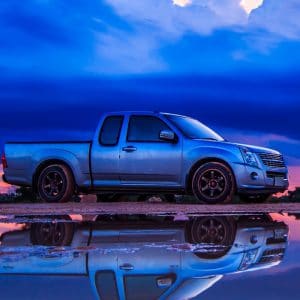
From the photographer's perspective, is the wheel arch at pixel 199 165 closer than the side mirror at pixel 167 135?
Yes

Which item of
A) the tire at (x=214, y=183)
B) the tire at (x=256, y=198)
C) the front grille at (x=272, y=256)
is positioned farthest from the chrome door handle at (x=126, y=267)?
the tire at (x=256, y=198)

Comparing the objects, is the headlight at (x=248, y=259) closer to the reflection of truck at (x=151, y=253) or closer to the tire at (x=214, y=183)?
the reflection of truck at (x=151, y=253)

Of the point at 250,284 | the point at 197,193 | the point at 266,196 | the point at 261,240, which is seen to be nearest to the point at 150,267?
the point at 250,284

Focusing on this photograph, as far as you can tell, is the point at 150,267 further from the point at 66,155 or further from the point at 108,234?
the point at 66,155

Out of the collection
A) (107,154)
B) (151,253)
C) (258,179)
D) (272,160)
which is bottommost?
(151,253)

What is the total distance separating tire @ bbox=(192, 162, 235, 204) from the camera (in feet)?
47.7

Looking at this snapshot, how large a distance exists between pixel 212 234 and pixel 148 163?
7.29 m

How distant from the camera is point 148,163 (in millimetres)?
15234

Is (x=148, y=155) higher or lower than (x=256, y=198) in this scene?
higher

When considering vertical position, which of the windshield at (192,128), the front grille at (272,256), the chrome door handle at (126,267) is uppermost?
the windshield at (192,128)

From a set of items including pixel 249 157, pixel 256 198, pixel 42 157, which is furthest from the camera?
pixel 256 198

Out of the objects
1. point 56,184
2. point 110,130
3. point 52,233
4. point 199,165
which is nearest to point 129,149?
point 110,130

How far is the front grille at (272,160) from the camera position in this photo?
600 inches

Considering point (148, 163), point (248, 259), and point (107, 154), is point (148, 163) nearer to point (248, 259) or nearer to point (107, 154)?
point (107, 154)
